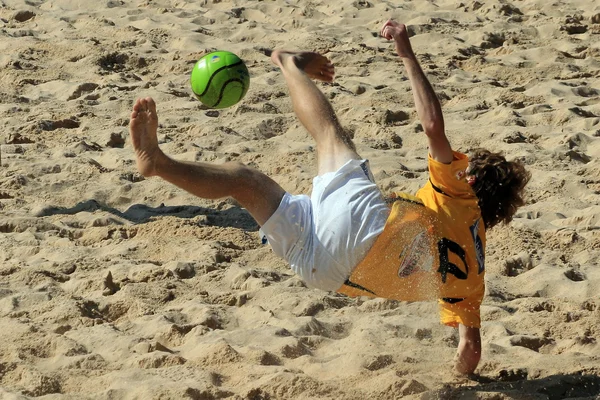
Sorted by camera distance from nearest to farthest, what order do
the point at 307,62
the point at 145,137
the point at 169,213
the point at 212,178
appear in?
the point at 212,178 → the point at 145,137 → the point at 307,62 → the point at 169,213

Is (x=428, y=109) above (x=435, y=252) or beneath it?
above

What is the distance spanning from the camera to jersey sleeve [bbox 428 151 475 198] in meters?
4.23

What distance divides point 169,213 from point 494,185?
238cm

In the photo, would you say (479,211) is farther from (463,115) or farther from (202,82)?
(463,115)

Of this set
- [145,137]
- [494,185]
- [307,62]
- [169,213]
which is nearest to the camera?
[145,137]

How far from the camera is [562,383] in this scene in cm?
428

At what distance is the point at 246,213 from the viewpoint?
20.5 ft

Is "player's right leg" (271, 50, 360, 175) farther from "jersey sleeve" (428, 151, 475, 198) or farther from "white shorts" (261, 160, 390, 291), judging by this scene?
"jersey sleeve" (428, 151, 475, 198)

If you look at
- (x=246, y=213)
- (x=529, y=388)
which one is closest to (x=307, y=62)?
(x=246, y=213)

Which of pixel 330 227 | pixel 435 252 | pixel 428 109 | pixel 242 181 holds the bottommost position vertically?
pixel 435 252

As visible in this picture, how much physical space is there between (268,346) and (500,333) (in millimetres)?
1108

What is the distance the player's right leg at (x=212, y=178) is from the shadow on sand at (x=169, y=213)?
181 cm

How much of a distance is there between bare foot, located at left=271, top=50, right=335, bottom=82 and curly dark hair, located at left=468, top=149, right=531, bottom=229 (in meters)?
0.89

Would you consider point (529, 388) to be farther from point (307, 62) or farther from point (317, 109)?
point (307, 62)
